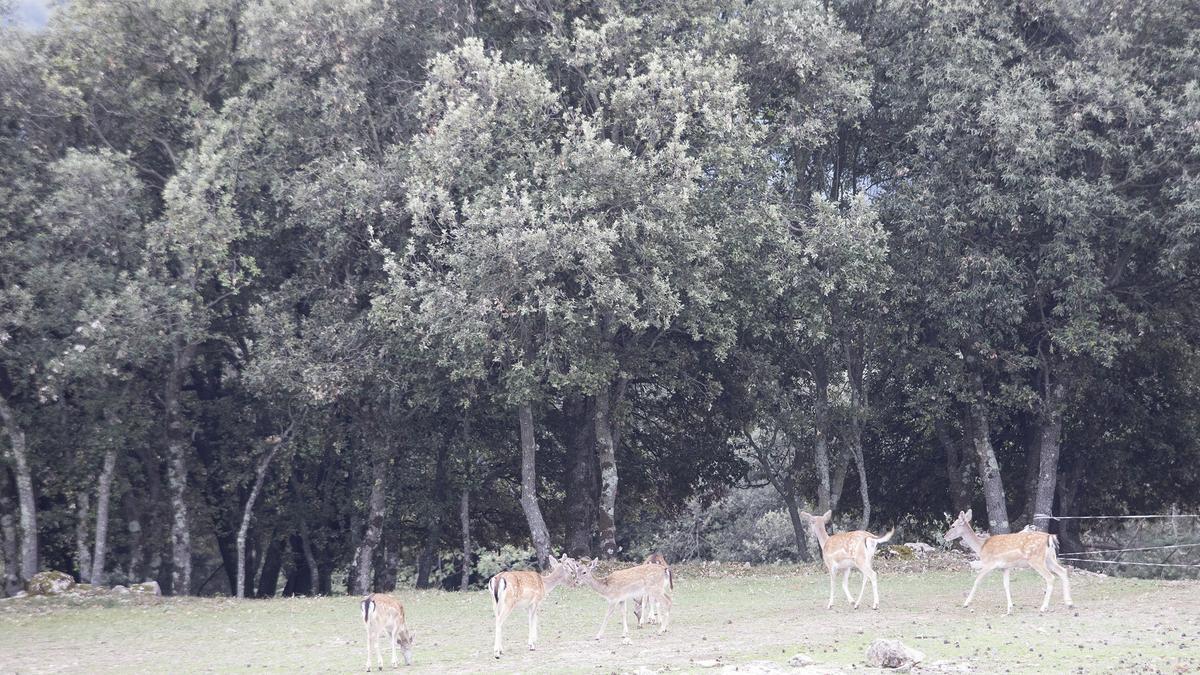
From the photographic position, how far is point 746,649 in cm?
1570

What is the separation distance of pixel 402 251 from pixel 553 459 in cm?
884

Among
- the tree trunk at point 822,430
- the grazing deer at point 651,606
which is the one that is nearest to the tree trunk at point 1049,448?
the tree trunk at point 822,430

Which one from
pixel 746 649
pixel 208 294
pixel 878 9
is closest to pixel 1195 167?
pixel 878 9

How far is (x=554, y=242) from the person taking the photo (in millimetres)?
22969

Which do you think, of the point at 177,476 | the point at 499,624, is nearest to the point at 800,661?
the point at 499,624

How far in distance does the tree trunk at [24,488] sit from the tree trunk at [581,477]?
11634mm

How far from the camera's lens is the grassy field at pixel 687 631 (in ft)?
48.6

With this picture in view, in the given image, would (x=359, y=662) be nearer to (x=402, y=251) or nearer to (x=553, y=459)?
(x=402, y=251)

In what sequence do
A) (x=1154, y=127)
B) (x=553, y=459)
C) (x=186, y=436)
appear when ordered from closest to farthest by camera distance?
(x=1154, y=127) < (x=186, y=436) < (x=553, y=459)

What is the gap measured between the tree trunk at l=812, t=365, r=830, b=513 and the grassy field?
4.78 meters

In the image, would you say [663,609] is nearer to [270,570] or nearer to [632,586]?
[632,586]

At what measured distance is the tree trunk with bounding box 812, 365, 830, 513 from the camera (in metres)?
30.1

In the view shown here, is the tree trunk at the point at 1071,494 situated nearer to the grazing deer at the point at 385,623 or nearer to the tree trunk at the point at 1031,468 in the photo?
the tree trunk at the point at 1031,468

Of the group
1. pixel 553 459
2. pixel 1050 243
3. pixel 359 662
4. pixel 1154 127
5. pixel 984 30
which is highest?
pixel 984 30
